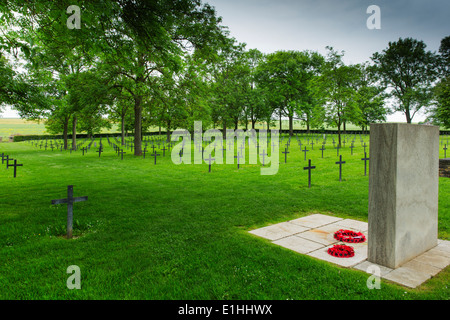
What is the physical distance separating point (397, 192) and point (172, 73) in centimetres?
1557

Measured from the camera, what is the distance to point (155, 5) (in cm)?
720

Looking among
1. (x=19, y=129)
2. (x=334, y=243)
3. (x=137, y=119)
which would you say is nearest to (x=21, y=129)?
(x=19, y=129)

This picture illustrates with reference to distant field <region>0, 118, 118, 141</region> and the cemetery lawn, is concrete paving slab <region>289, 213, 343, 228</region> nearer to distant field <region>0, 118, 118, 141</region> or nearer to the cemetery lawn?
the cemetery lawn

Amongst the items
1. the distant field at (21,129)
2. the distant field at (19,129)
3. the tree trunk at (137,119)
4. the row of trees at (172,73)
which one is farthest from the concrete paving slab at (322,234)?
the distant field at (19,129)

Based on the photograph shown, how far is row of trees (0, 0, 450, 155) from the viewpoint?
24.3 ft

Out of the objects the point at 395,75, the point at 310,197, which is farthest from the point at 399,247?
the point at 395,75

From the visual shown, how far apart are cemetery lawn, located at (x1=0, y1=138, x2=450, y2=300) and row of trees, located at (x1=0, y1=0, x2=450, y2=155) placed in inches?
138

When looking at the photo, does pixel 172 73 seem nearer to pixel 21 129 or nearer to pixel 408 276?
pixel 408 276

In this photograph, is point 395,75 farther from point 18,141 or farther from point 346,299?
point 18,141

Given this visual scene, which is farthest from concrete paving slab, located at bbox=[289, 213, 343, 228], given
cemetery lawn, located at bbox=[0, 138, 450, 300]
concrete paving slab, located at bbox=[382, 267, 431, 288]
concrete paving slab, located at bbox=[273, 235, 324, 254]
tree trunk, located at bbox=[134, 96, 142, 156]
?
tree trunk, located at bbox=[134, 96, 142, 156]

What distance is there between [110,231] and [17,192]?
6.28m

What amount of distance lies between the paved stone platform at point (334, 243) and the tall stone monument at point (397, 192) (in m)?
0.17

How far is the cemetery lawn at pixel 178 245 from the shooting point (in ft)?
11.8

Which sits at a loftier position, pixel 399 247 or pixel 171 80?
pixel 171 80
